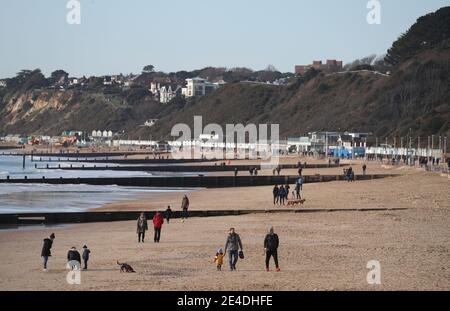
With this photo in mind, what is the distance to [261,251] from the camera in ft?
77.1

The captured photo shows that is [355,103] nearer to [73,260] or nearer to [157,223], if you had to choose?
[157,223]

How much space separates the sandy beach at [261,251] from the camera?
18797 mm

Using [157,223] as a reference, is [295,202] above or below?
below

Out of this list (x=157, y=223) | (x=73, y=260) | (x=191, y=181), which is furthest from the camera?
(x=191, y=181)

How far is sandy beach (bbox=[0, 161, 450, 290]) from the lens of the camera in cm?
1880

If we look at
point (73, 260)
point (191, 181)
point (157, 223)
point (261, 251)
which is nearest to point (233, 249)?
point (261, 251)

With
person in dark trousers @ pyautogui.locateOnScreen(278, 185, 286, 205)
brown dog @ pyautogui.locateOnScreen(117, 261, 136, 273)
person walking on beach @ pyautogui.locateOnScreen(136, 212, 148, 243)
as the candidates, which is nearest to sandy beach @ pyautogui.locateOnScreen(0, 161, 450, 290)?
brown dog @ pyautogui.locateOnScreen(117, 261, 136, 273)

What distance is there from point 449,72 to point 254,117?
172ft

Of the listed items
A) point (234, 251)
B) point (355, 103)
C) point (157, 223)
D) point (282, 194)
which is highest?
point (355, 103)

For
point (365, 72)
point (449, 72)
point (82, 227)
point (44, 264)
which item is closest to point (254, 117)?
point (365, 72)

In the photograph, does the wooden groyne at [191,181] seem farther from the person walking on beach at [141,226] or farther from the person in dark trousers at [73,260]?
the person in dark trousers at [73,260]

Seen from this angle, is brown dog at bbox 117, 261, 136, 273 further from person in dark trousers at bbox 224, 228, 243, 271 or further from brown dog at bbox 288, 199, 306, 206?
brown dog at bbox 288, 199, 306, 206

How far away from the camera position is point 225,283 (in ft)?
61.0

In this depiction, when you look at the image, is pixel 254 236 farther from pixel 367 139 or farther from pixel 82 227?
pixel 367 139
